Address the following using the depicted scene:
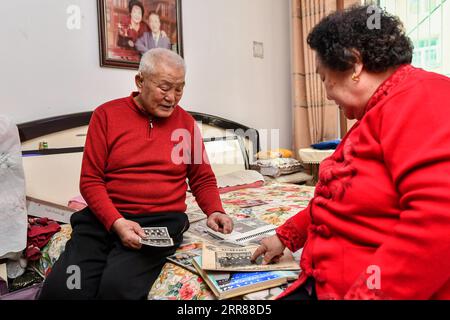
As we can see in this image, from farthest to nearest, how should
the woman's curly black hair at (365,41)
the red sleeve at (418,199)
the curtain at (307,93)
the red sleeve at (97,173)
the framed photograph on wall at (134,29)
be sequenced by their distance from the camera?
the curtain at (307,93)
the framed photograph on wall at (134,29)
the red sleeve at (97,173)
the woman's curly black hair at (365,41)
the red sleeve at (418,199)

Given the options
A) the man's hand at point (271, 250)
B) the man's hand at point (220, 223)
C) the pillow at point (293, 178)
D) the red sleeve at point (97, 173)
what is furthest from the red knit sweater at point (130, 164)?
the pillow at point (293, 178)

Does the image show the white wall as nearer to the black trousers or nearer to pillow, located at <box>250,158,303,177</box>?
pillow, located at <box>250,158,303,177</box>

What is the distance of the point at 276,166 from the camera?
9.23ft

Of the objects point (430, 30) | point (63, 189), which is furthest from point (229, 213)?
point (430, 30)

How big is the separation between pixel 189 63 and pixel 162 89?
1.50m

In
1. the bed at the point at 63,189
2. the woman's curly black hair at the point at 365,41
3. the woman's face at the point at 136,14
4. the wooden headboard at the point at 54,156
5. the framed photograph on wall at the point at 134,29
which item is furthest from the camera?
the woman's face at the point at 136,14

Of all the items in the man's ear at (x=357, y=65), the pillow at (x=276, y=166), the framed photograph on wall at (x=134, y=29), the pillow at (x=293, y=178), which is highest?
the framed photograph on wall at (x=134, y=29)

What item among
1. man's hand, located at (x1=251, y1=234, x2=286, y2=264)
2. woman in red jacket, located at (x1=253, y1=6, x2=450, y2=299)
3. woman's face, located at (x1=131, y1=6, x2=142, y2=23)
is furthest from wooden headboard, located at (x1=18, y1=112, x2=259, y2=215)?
woman in red jacket, located at (x1=253, y1=6, x2=450, y2=299)

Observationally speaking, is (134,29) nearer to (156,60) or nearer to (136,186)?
(156,60)

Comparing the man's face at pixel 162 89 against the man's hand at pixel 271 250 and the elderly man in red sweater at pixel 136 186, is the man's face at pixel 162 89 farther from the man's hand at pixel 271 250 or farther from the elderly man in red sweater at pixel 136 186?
the man's hand at pixel 271 250

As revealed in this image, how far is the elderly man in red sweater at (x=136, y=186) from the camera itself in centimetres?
110

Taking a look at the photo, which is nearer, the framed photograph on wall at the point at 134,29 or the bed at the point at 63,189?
the bed at the point at 63,189

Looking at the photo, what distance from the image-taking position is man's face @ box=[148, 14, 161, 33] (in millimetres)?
2465
